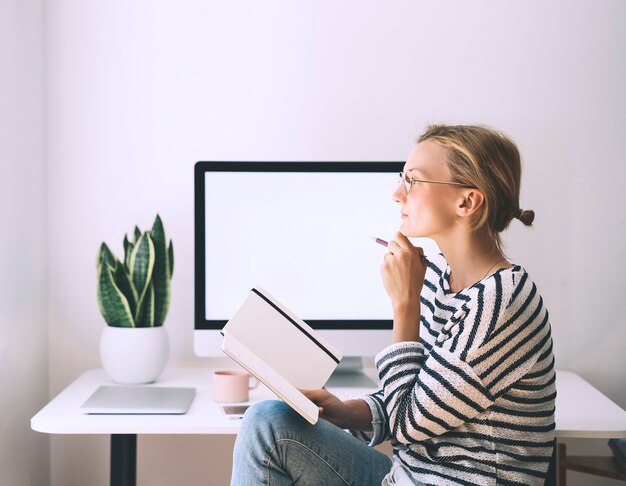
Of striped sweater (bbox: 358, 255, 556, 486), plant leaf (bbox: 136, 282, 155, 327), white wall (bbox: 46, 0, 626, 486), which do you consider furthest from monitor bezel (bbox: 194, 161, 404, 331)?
striped sweater (bbox: 358, 255, 556, 486)

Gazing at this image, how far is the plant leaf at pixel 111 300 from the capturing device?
1.79 m

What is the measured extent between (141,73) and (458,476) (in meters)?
1.33

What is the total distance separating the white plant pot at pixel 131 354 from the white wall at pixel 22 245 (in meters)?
0.23

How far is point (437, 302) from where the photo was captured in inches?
56.7

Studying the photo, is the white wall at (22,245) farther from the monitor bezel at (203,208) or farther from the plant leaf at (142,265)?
the monitor bezel at (203,208)

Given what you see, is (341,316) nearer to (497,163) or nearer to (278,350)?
(278,350)

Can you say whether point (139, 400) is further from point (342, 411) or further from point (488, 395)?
point (488, 395)

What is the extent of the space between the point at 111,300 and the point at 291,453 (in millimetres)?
697

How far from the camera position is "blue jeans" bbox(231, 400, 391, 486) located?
127 cm

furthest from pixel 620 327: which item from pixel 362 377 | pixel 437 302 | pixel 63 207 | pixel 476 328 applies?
pixel 63 207

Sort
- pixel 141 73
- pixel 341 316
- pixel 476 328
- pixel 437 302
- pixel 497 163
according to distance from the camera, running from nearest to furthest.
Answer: pixel 476 328
pixel 497 163
pixel 437 302
pixel 341 316
pixel 141 73

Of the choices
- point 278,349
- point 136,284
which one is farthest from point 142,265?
point 278,349

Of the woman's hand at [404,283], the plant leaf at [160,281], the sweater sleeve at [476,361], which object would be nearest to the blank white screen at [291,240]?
the plant leaf at [160,281]

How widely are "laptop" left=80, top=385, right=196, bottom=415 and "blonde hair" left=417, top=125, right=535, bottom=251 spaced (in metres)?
0.67
